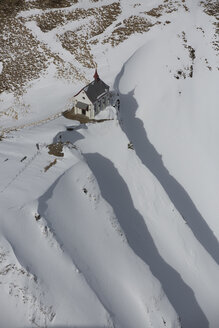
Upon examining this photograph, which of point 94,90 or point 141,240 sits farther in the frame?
point 94,90

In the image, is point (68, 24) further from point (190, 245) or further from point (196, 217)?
point (190, 245)

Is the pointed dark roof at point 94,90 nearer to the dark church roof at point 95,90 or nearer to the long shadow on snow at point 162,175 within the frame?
the dark church roof at point 95,90

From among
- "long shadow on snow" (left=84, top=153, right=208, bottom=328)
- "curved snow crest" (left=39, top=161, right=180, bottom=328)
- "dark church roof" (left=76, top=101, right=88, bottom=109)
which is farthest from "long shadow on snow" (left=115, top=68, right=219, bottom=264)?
"curved snow crest" (left=39, top=161, right=180, bottom=328)

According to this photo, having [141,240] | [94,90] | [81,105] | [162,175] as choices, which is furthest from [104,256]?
[94,90]

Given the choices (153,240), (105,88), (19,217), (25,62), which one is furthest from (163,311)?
(25,62)

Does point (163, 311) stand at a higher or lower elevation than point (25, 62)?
lower

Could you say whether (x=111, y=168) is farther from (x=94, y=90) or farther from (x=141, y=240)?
(x=94, y=90)
